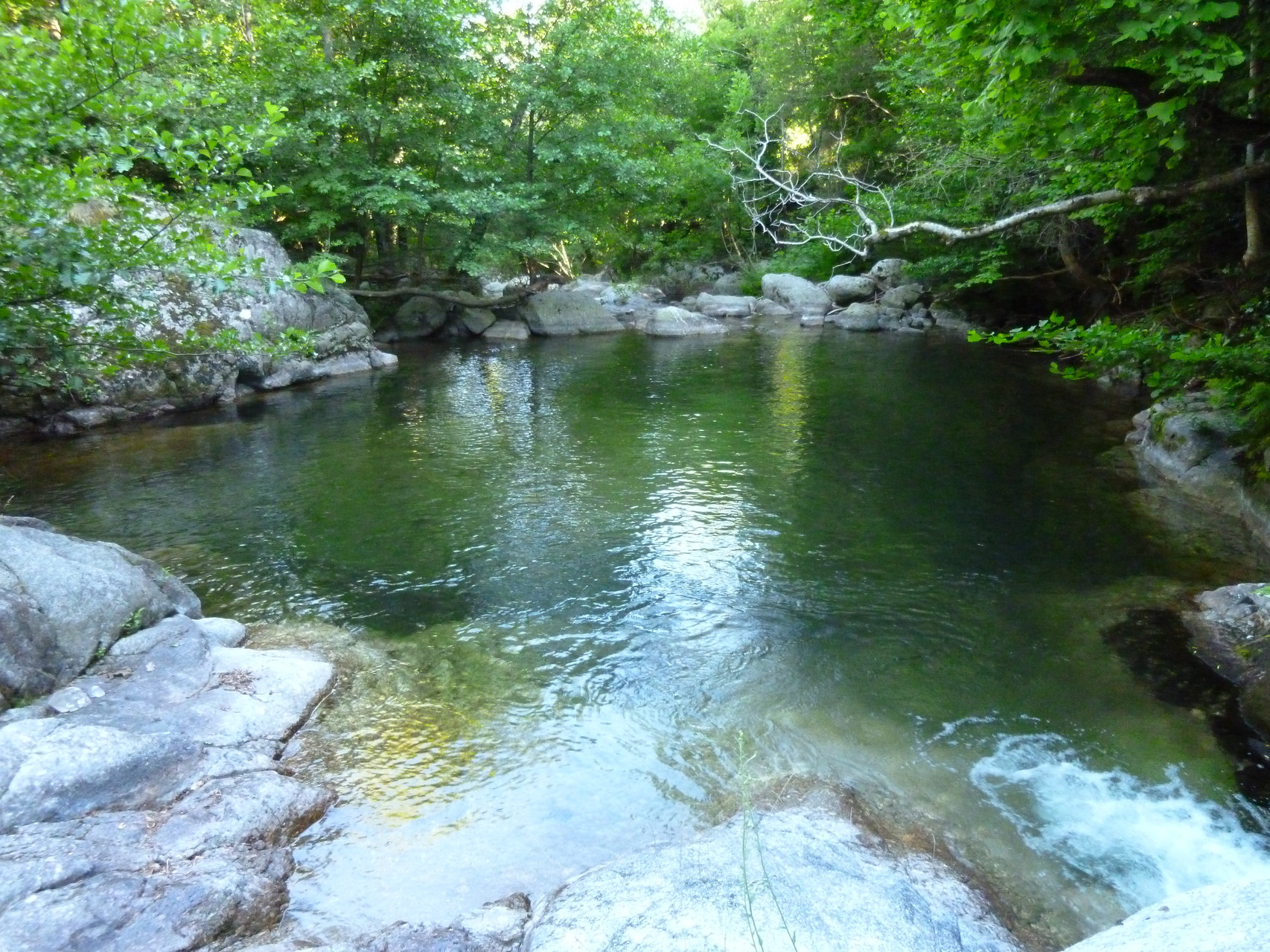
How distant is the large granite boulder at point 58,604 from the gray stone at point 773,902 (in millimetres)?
3729

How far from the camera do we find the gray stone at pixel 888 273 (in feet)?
97.9

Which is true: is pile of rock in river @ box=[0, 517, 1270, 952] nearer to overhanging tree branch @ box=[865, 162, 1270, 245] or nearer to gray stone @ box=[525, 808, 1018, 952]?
gray stone @ box=[525, 808, 1018, 952]

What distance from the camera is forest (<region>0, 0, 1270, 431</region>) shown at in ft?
17.2

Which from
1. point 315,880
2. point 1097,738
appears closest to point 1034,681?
point 1097,738

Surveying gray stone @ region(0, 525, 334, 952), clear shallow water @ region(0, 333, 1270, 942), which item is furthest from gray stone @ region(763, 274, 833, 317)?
gray stone @ region(0, 525, 334, 952)

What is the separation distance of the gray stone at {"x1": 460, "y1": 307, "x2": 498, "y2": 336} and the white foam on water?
84.8 ft

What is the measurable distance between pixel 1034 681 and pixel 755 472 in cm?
568

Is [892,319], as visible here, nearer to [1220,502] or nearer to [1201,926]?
[1220,502]

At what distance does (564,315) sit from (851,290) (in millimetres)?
12152

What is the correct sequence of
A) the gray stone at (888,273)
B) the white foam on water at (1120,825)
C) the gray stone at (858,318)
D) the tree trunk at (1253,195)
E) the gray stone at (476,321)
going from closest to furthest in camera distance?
the white foam on water at (1120,825) < the tree trunk at (1253,195) < the gray stone at (858,318) < the gray stone at (476,321) < the gray stone at (888,273)

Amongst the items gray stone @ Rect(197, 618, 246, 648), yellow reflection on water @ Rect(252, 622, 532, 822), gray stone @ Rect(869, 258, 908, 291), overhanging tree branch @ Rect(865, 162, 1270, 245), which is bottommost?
yellow reflection on water @ Rect(252, 622, 532, 822)

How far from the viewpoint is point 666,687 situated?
5.91 metres

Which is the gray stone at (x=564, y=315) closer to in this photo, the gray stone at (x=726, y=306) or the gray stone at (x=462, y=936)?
the gray stone at (x=726, y=306)


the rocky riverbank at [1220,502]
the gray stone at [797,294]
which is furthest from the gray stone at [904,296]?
the rocky riverbank at [1220,502]
